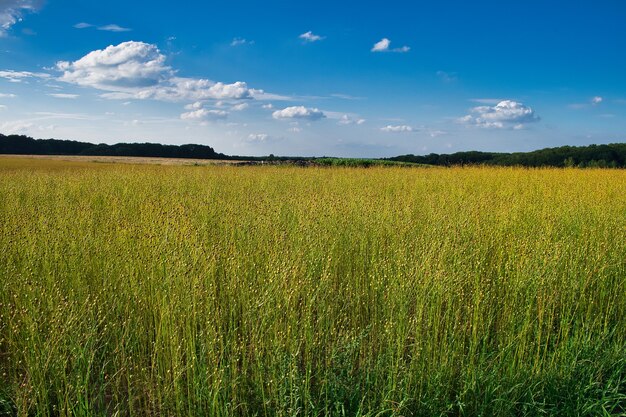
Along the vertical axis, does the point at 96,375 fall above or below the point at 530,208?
below

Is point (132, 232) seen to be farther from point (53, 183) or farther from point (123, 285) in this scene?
point (53, 183)

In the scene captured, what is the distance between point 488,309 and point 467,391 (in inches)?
52.6

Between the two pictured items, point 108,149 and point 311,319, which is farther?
point 108,149

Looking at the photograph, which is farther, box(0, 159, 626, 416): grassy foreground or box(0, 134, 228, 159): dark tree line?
box(0, 134, 228, 159): dark tree line

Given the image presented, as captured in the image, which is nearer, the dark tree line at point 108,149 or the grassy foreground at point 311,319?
Answer: the grassy foreground at point 311,319

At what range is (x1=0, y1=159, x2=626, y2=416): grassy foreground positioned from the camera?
2.71m

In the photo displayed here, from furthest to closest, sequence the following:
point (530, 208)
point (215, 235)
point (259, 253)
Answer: point (530, 208) → point (215, 235) → point (259, 253)

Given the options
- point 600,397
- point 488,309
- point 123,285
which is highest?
point 123,285

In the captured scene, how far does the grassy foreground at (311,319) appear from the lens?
8.91 ft

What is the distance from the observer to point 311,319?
3752 mm

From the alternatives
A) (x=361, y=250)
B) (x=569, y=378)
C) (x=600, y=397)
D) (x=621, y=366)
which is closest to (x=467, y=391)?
(x=569, y=378)

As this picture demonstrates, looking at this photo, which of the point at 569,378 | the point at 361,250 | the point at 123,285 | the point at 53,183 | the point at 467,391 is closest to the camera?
the point at 467,391

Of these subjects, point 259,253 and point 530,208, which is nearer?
point 259,253

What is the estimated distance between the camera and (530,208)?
7.52 metres
